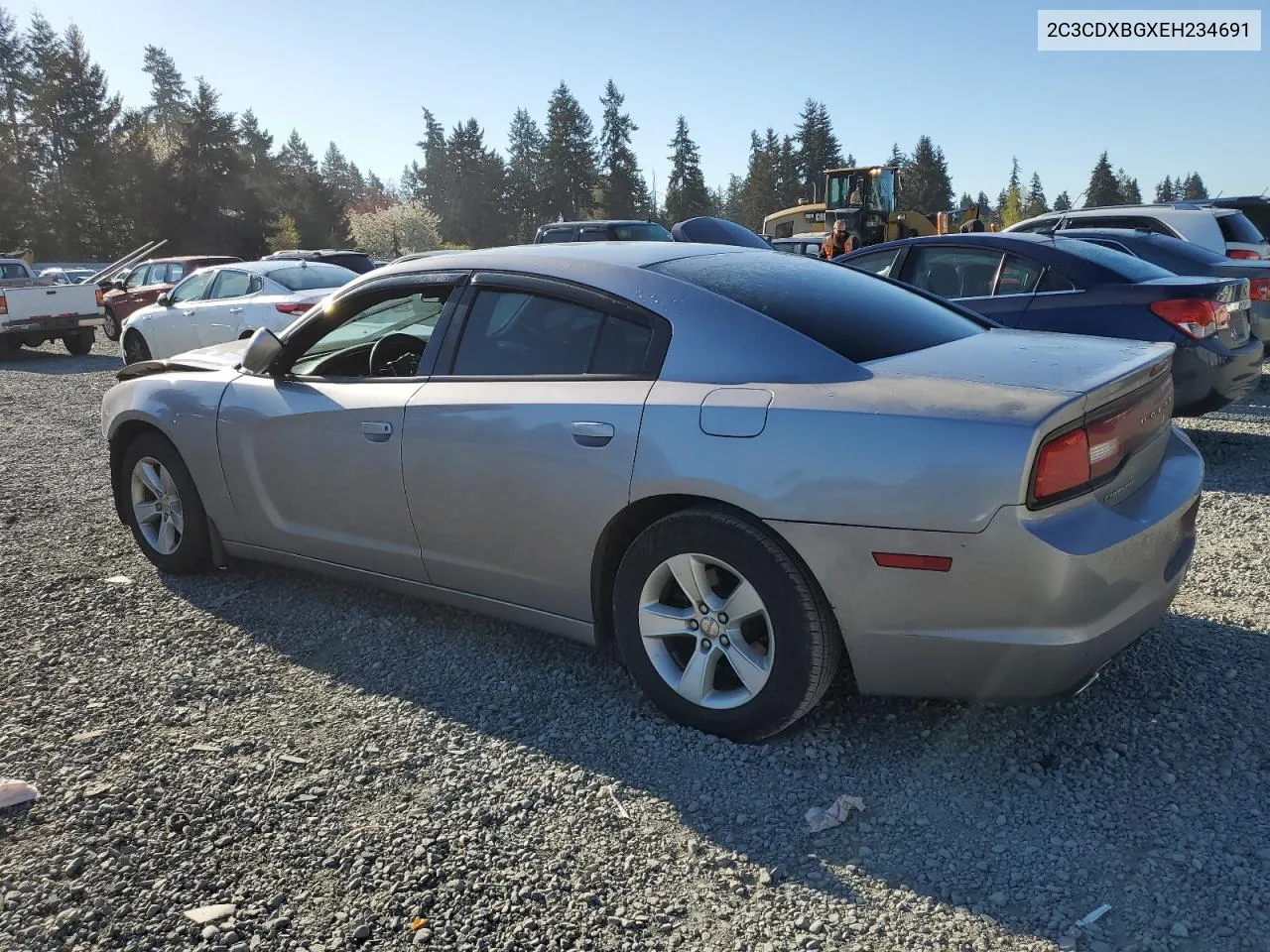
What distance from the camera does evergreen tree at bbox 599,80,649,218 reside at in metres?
83.4

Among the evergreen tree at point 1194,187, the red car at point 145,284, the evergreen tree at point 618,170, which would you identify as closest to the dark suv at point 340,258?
the red car at point 145,284

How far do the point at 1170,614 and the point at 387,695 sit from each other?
304 centimetres

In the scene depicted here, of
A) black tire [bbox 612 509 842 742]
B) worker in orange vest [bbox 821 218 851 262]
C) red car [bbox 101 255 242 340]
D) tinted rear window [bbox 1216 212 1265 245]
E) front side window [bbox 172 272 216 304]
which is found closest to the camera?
black tire [bbox 612 509 842 742]

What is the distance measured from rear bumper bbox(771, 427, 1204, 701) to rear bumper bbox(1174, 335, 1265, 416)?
381cm

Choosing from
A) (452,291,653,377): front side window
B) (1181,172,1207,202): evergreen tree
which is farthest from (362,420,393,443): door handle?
(1181,172,1207,202): evergreen tree

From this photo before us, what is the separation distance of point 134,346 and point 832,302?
511 inches

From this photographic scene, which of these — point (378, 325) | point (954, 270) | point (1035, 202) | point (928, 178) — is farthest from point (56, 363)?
point (1035, 202)

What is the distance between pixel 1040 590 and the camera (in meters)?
2.49

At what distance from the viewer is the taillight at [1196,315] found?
6117 millimetres

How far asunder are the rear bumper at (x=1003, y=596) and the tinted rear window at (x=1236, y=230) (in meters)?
10.3

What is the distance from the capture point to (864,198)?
26938 millimetres

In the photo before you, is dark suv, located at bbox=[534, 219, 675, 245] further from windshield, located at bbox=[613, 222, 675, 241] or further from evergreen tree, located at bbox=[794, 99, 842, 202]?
evergreen tree, located at bbox=[794, 99, 842, 202]

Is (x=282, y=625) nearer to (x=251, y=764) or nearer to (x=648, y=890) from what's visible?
(x=251, y=764)

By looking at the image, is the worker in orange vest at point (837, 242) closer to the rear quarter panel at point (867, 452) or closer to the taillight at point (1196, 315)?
the taillight at point (1196, 315)
